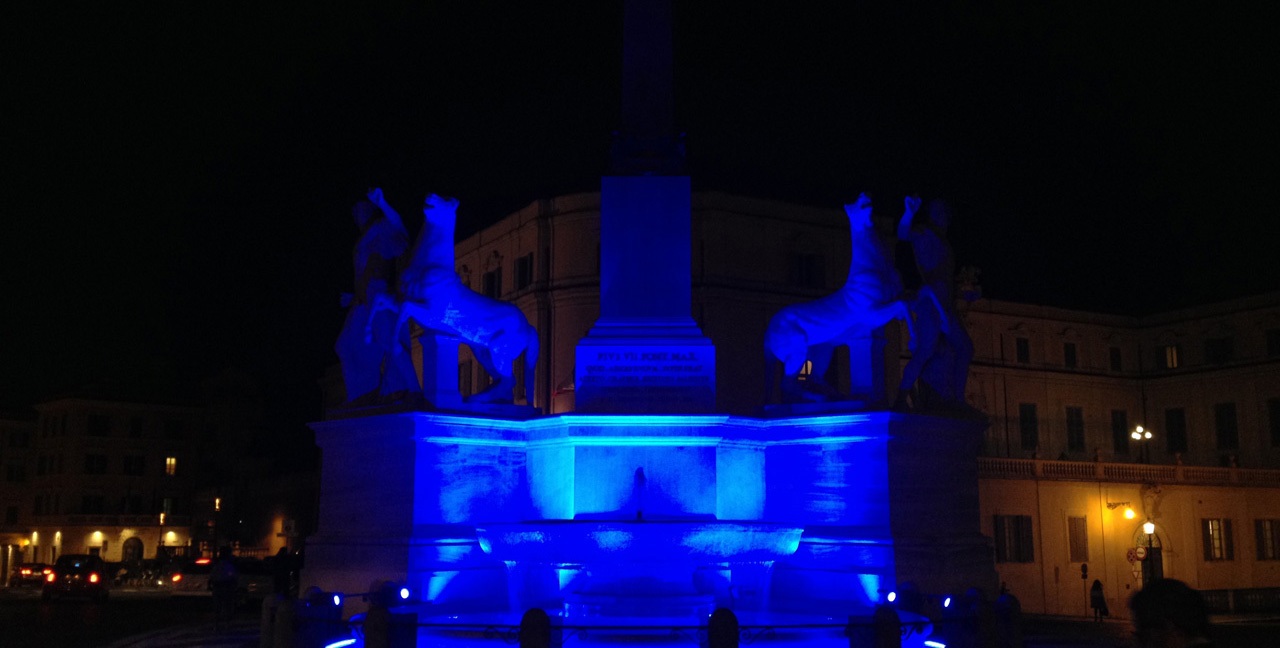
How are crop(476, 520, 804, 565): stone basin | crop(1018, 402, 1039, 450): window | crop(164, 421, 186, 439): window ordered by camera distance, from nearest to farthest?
crop(476, 520, 804, 565): stone basin < crop(1018, 402, 1039, 450): window < crop(164, 421, 186, 439): window

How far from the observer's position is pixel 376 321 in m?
17.4

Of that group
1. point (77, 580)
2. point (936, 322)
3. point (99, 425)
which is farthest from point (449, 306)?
point (99, 425)

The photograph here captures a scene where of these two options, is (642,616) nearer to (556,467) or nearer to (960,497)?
(556,467)

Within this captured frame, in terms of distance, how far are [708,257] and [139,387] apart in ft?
158

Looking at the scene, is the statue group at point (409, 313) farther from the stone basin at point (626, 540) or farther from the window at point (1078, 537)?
the window at point (1078, 537)

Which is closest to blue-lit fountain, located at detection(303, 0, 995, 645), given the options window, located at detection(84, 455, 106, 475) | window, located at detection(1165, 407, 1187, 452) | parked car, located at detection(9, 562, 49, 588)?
parked car, located at detection(9, 562, 49, 588)

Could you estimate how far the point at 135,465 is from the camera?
78.8 metres

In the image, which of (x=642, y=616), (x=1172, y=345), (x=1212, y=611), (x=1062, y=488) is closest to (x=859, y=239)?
(x=642, y=616)

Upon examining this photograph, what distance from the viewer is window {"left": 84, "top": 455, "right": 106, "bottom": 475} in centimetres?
7662

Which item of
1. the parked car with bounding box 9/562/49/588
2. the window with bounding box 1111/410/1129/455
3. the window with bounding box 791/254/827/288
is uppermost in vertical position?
the window with bounding box 791/254/827/288

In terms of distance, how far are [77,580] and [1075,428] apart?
45.6m

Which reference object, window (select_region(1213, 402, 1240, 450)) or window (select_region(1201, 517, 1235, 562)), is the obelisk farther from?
window (select_region(1213, 402, 1240, 450))

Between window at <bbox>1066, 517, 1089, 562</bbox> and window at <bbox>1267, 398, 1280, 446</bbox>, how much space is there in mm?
15522

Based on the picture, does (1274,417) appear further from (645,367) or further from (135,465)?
(135,465)
